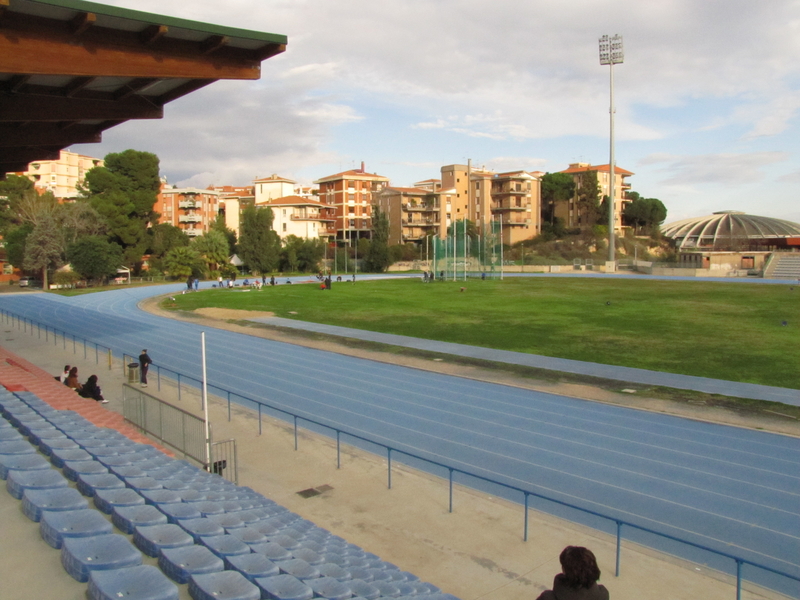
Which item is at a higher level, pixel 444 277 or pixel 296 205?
pixel 296 205

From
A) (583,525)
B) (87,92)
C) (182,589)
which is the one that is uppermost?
(87,92)

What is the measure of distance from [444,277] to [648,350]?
3857 centimetres

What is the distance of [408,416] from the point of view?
14898 millimetres

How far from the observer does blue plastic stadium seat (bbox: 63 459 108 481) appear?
739cm

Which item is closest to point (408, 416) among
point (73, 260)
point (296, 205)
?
point (73, 260)

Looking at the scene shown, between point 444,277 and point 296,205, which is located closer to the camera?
point 444,277

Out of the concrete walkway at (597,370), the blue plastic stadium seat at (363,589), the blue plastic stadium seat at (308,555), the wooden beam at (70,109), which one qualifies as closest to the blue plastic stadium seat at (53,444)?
the blue plastic stadium seat at (308,555)

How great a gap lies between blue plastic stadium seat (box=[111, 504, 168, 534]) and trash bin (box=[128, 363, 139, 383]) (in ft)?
41.0

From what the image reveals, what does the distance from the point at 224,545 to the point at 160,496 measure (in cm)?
158

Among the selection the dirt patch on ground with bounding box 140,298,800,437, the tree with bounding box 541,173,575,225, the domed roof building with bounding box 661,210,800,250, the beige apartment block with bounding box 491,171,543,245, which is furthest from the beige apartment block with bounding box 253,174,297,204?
the dirt patch on ground with bounding box 140,298,800,437

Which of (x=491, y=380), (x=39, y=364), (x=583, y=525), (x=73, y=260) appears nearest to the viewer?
(x=583, y=525)

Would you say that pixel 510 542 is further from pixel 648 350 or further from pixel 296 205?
pixel 296 205

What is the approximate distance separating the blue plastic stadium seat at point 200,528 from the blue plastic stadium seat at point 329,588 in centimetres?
132

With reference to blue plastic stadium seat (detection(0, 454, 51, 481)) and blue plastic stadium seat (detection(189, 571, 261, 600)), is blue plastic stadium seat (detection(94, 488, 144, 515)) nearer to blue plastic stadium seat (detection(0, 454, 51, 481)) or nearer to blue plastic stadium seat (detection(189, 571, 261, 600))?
blue plastic stadium seat (detection(0, 454, 51, 481))
